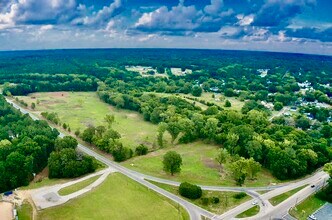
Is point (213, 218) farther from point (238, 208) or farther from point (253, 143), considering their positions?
point (253, 143)

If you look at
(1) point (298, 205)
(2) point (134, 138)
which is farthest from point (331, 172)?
(2) point (134, 138)

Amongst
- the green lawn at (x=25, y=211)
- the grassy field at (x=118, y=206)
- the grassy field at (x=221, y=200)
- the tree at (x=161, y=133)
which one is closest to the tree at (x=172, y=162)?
the grassy field at (x=221, y=200)

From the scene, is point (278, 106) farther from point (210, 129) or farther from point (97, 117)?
point (97, 117)

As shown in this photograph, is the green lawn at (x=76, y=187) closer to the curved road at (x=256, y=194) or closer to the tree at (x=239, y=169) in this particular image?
the curved road at (x=256, y=194)

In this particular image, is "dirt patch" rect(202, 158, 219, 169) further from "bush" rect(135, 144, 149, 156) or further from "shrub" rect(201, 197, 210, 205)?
"shrub" rect(201, 197, 210, 205)

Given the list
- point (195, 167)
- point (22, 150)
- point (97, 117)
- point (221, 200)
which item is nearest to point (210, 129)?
point (195, 167)

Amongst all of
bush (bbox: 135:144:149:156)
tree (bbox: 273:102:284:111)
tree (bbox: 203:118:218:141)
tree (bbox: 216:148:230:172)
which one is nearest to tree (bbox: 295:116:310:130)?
tree (bbox: 273:102:284:111)
